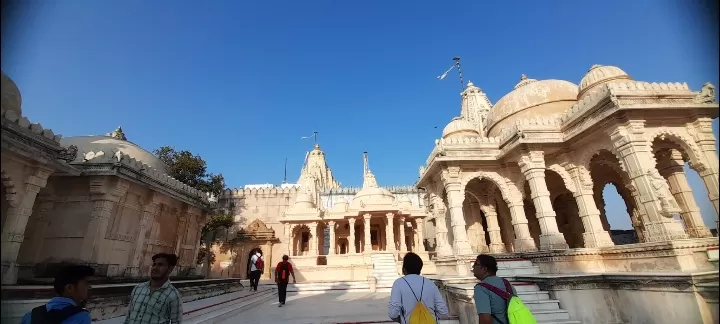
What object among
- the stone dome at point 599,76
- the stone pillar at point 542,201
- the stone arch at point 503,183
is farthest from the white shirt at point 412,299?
the stone dome at point 599,76

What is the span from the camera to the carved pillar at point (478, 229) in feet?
43.9

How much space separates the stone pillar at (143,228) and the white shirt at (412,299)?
11451 mm

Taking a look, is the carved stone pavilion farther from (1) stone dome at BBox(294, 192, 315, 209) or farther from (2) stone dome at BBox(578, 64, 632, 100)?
(2) stone dome at BBox(578, 64, 632, 100)

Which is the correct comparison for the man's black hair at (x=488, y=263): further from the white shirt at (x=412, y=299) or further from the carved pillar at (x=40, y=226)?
Result: the carved pillar at (x=40, y=226)

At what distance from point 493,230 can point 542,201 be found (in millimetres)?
3117

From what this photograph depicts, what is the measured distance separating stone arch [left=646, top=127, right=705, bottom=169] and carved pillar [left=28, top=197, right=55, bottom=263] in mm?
17681

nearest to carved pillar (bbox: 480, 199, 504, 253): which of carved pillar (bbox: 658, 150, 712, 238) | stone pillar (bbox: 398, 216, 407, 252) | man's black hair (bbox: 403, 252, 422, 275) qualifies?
carved pillar (bbox: 658, 150, 712, 238)

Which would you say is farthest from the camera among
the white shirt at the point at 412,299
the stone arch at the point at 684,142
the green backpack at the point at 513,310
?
the stone arch at the point at 684,142

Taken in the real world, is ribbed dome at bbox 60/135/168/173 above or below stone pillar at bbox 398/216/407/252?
above

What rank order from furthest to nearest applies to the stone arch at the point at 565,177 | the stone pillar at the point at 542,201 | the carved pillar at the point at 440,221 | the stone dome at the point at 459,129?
the stone dome at the point at 459,129 < the carved pillar at the point at 440,221 < the stone arch at the point at 565,177 < the stone pillar at the point at 542,201

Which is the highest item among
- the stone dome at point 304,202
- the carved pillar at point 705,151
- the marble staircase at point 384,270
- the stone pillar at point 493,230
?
the stone dome at point 304,202

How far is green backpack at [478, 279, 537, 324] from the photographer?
2.83m

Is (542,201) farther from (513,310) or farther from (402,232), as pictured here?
(402,232)

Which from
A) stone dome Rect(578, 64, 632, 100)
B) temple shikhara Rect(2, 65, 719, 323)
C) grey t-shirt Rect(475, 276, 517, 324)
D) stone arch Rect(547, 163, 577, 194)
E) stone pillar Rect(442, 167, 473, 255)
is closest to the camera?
grey t-shirt Rect(475, 276, 517, 324)
